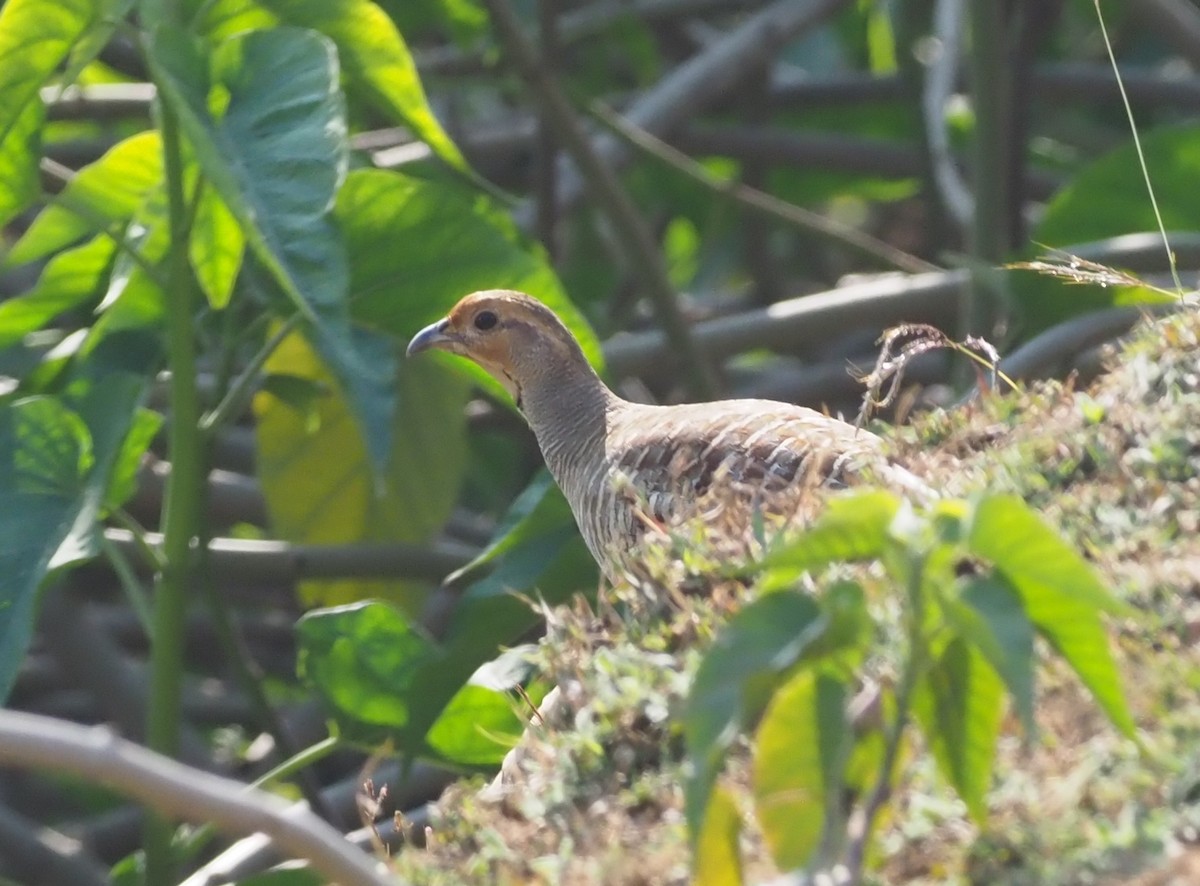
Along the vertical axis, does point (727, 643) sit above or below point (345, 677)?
Result: above

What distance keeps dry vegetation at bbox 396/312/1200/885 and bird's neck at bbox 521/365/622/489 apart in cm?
134

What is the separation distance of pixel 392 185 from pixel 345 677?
38.6 inches

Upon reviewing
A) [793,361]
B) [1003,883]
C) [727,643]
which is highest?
[727,643]

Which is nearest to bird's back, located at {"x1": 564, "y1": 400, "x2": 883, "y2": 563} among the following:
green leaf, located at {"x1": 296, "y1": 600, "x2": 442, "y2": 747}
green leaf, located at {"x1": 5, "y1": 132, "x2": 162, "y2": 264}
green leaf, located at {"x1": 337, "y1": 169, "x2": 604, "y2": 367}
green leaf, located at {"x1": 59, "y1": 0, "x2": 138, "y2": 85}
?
green leaf, located at {"x1": 337, "y1": 169, "x2": 604, "y2": 367}

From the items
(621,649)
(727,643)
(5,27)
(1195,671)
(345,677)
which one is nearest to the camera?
(727,643)

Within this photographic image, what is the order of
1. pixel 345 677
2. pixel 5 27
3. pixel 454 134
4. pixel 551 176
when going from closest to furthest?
pixel 5 27
pixel 345 677
pixel 551 176
pixel 454 134

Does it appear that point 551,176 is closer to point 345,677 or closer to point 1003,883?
point 345,677

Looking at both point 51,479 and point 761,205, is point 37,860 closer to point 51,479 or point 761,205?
point 51,479

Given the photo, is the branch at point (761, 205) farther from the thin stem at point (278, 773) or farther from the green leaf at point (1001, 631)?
the green leaf at point (1001, 631)

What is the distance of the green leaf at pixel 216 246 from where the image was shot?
3414mm

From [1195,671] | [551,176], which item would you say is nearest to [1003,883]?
[1195,671]

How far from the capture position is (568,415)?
175 inches

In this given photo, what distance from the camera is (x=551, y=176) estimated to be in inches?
236

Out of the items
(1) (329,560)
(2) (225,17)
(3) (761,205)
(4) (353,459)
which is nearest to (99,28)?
(2) (225,17)
